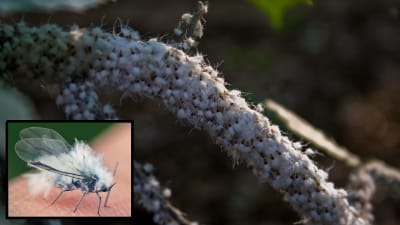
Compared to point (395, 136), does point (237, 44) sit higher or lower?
higher

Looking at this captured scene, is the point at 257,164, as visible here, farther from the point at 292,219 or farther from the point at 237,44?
the point at 237,44

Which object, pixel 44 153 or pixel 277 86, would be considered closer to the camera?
pixel 44 153

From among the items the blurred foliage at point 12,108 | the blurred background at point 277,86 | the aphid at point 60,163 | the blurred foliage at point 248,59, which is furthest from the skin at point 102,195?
the blurred foliage at point 248,59

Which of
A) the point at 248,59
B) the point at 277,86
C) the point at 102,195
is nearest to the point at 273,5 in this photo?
the point at 102,195

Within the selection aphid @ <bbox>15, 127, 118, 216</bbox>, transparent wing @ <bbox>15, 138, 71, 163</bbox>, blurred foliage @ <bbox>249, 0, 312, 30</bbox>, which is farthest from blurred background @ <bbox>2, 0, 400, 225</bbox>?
transparent wing @ <bbox>15, 138, 71, 163</bbox>

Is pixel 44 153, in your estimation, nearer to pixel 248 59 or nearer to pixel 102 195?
pixel 102 195

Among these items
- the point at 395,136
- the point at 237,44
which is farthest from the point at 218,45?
the point at 395,136

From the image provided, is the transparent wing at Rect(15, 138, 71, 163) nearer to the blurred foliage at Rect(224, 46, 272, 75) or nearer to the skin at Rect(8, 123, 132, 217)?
the skin at Rect(8, 123, 132, 217)
